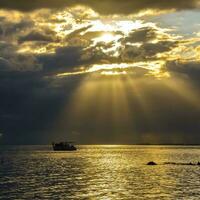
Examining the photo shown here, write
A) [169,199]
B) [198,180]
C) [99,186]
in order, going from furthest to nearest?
[198,180] → [99,186] → [169,199]

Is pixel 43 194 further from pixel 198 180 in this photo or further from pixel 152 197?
pixel 198 180

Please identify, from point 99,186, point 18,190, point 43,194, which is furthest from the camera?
point 99,186

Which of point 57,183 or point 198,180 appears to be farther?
point 198,180

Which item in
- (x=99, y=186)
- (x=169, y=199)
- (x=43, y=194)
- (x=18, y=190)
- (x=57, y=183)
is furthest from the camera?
(x=57, y=183)

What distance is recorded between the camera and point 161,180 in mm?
113375

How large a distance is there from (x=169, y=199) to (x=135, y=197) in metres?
6.85

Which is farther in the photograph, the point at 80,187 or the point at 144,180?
the point at 144,180

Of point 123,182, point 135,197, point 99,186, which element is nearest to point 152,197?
point 135,197

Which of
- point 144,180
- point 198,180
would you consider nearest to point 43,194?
point 144,180

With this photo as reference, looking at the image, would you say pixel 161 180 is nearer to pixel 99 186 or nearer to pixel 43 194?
pixel 99 186

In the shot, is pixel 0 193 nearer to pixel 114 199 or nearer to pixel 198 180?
pixel 114 199

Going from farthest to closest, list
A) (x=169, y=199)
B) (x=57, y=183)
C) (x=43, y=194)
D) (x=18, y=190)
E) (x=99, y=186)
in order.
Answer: (x=57, y=183) → (x=99, y=186) → (x=18, y=190) → (x=43, y=194) → (x=169, y=199)

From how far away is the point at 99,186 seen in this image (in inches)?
3912

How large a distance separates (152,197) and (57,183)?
32.4 meters
